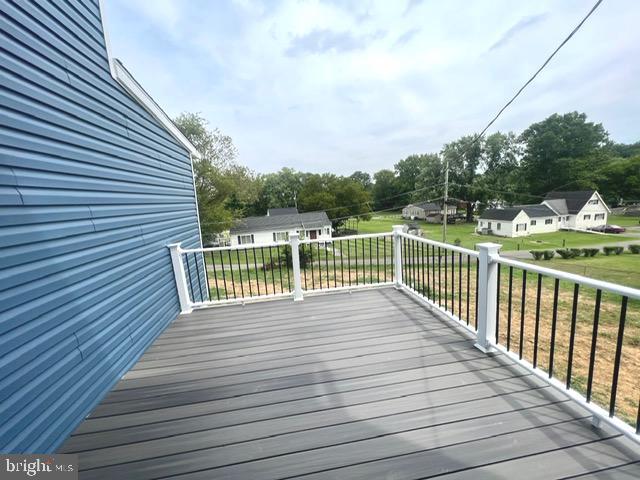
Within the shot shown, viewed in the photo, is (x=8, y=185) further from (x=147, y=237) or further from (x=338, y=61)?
(x=338, y=61)

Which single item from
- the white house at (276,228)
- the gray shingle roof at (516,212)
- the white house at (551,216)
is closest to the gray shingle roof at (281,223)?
the white house at (276,228)

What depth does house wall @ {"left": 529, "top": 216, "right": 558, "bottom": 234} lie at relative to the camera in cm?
2750

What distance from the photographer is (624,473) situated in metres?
1.12

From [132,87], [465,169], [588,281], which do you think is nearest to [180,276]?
[132,87]

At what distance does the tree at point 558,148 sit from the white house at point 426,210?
11410mm

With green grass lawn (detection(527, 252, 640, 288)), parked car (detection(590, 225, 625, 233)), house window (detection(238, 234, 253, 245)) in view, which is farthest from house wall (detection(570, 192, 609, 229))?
house window (detection(238, 234, 253, 245))

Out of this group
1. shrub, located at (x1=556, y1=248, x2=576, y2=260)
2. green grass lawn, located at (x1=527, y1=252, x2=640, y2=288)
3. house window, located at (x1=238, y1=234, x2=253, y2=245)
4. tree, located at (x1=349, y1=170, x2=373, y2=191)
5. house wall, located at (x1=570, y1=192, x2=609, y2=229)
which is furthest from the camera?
tree, located at (x1=349, y1=170, x2=373, y2=191)

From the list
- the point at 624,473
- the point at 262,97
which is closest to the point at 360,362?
the point at 624,473

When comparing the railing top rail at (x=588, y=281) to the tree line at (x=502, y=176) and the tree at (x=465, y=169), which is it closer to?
the tree line at (x=502, y=176)

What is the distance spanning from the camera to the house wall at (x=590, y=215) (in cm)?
2812

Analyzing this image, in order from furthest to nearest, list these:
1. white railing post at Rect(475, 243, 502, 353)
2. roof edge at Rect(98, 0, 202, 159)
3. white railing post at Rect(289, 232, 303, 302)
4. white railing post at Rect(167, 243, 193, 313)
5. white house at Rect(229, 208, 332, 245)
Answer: white house at Rect(229, 208, 332, 245), white railing post at Rect(289, 232, 303, 302), white railing post at Rect(167, 243, 193, 313), roof edge at Rect(98, 0, 202, 159), white railing post at Rect(475, 243, 502, 353)

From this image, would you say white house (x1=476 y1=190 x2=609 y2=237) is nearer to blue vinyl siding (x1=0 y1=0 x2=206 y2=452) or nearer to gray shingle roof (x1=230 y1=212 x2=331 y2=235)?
gray shingle roof (x1=230 y1=212 x2=331 y2=235)

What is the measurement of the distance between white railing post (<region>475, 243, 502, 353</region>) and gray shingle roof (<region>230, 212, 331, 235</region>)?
23.1 metres

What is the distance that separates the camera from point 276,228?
82.5 feet
